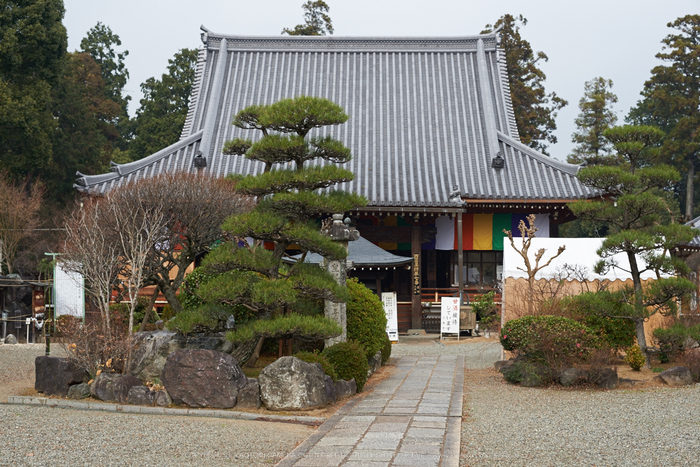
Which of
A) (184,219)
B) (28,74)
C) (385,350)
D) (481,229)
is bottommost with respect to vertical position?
(385,350)

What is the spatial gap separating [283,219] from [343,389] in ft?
7.90

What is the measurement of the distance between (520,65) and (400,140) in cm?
1375

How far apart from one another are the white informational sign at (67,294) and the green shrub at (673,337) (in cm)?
1227

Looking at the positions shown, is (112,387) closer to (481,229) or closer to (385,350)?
(385,350)

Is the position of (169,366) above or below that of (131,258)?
below

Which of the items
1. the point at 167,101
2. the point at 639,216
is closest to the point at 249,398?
the point at 639,216

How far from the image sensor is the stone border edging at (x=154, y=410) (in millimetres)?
7379

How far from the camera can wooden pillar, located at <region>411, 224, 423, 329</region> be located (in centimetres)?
1775

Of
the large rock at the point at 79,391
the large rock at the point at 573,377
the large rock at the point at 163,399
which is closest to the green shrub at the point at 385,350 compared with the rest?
the large rock at the point at 573,377

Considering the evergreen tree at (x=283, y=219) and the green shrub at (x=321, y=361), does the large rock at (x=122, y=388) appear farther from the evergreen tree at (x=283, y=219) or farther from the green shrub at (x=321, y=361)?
the green shrub at (x=321, y=361)

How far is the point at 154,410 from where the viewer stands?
7.62 meters

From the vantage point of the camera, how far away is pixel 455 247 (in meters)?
18.8

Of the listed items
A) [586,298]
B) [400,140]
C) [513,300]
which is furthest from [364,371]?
[400,140]

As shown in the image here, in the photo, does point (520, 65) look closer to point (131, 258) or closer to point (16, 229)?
point (16, 229)
